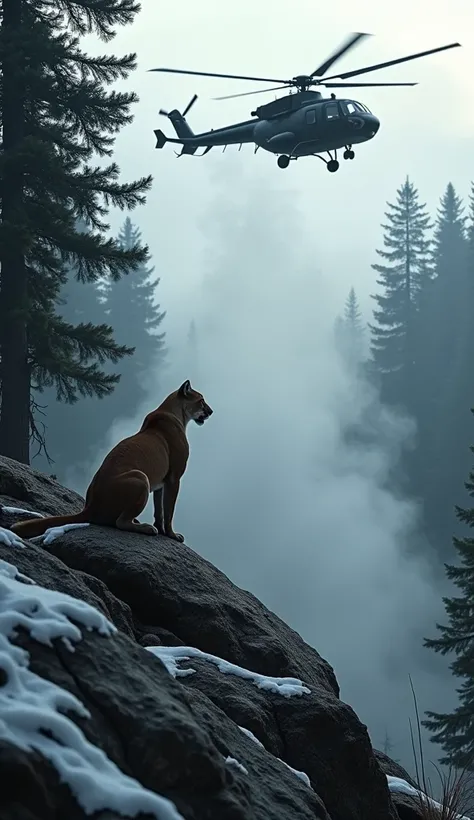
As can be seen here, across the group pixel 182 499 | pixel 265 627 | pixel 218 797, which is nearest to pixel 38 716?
pixel 218 797

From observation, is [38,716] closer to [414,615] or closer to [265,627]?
[265,627]

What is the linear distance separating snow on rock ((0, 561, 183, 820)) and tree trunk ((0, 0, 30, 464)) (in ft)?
46.3

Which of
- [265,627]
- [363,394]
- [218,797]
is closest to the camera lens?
[218,797]

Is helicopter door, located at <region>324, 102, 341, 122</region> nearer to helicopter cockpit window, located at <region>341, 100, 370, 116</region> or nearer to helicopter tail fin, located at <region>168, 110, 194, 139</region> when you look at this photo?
helicopter cockpit window, located at <region>341, 100, 370, 116</region>

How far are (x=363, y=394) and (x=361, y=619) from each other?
2649cm

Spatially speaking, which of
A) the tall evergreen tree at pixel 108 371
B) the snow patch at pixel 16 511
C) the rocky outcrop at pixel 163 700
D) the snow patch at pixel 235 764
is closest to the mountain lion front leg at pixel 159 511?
the rocky outcrop at pixel 163 700

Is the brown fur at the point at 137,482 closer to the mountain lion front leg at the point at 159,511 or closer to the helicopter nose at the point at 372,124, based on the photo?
the mountain lion front leg at the point at 159,511

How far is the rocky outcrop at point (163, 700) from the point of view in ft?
11.0

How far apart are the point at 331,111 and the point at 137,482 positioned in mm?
19083

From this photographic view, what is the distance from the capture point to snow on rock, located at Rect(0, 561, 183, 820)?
10.7 ft

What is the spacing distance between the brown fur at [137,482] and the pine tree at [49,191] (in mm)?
9748

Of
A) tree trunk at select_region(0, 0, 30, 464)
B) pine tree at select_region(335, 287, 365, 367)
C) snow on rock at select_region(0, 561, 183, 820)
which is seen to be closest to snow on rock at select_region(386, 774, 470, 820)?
snow on rock at select_region(0, 561, 183, 820)

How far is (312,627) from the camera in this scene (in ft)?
221

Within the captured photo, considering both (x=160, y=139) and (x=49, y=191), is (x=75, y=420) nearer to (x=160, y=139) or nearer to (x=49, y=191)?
(x=160, y=139)
